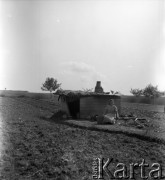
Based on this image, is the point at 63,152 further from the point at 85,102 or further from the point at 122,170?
the point at 85,102

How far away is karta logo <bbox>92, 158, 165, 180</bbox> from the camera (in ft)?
18.1

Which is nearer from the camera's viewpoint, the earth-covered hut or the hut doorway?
the earth-covered hut

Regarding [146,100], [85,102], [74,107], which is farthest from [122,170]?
[146,100]

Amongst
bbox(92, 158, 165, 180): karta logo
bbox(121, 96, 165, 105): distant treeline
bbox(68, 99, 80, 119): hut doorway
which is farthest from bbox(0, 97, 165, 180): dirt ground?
bbox(121, 96, 165, 105): distant treeline

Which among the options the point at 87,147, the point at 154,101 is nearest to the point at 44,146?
the point at 87,147

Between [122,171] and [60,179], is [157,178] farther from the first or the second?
[60,179]

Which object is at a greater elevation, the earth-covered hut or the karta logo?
the earth-covered hut

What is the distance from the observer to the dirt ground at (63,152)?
5.52 metres

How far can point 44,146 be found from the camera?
7469 mm

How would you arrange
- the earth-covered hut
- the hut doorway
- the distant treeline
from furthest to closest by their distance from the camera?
the distant treeline, the hut doorway, the earth-covered hut

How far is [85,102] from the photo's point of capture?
14836mm

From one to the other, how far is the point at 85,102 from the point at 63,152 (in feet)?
26.3

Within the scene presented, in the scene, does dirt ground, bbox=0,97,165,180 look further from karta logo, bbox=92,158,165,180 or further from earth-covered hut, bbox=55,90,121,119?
earth-covered hut, bbox=55,90,121,119

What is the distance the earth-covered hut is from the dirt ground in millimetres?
4929
